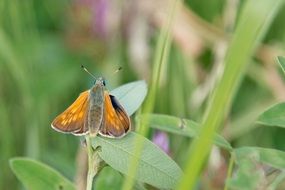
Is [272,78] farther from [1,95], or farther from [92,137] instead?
[92,137]

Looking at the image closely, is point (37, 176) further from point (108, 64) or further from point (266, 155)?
point (108, 64)

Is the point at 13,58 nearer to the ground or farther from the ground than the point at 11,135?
farther from the ground

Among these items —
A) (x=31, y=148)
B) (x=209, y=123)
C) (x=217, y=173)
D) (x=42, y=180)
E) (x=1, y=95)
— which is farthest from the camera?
(x=1, y=95)

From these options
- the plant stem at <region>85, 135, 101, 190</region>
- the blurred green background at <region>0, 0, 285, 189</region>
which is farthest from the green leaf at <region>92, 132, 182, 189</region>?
the blurred green background at <region>0, 0, 285, 189</region>

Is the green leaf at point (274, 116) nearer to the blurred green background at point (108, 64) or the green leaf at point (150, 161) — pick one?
the green leaf at point (150, 161)

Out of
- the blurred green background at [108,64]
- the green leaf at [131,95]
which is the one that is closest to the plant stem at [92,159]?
the green leaf at [131,95]

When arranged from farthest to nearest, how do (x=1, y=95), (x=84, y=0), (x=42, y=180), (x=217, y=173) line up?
(x=84, y=0)
(x=1, y=95)
(x=217, y=173)
(x=42, y=180)

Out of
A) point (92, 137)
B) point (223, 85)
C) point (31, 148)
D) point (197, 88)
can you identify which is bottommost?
point (31, 148)

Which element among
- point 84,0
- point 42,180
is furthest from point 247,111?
point 42,180

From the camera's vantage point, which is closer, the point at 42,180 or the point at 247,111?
the point at 42,180
